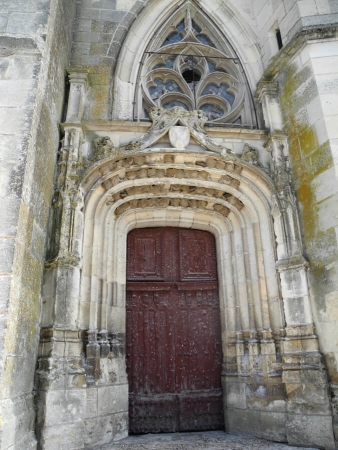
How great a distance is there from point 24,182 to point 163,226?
8.33ft

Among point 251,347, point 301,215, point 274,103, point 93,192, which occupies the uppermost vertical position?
point 274,103

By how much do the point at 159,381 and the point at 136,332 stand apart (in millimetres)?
668

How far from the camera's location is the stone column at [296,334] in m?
3.93

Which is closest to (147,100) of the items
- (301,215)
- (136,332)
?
(301,215)

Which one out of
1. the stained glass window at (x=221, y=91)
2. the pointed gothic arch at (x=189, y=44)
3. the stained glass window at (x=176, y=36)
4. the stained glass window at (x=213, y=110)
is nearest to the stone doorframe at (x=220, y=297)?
the pointed gothic arch at (x=189, y=44)

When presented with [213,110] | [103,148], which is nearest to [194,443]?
[103,148]

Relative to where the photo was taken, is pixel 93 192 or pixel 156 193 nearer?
pixel 93 192

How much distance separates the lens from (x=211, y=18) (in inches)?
264

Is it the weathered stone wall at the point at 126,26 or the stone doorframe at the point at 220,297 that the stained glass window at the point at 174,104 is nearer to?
the weathered stone wall at the point at 126,26

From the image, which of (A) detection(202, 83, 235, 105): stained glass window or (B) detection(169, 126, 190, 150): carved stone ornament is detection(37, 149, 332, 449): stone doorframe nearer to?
(B) detection(169, 126, 190, 150): carved stone ornament

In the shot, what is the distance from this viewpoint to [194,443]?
412 centimetres

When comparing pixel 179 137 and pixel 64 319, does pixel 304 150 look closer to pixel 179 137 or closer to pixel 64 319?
pixel 179 137

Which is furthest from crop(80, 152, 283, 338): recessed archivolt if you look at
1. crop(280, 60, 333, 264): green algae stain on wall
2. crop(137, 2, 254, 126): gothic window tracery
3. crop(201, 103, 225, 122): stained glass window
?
crop(201, 103, 225, 122): stained glass window

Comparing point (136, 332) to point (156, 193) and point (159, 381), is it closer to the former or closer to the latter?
point (159, 381)
